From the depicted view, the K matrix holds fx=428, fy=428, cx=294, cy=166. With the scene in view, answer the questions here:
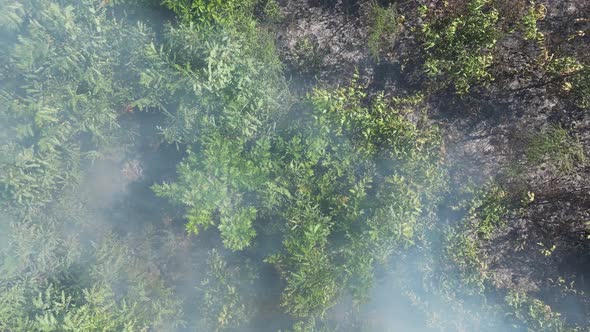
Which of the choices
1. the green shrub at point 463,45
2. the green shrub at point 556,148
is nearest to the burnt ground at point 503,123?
the green shrub at point 556,148

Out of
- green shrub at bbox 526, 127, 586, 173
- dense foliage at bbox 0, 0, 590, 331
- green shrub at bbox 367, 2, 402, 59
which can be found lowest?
dense foliage at bbox 0, 0, 590, 331

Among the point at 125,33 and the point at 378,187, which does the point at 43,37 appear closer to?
the point at 125,33

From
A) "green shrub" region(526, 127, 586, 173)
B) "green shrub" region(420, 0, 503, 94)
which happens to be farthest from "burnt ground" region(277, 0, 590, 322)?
"green shrub" region(420, 0, 503, 94)

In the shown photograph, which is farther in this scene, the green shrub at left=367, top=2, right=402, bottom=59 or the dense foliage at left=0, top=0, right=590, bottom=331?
the green shrub at left=367, top=2, right=402, bottom=59

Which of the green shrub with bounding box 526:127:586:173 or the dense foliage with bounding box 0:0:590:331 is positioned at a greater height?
the green shrub with bounding box 526:127:586:173

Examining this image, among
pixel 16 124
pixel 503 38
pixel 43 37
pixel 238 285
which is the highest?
pixel 503 38

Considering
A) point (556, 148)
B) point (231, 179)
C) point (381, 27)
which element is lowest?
point (231, 179)

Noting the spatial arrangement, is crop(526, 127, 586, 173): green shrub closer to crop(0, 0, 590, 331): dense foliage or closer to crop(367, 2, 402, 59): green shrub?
crop(0, 0, 590, 331): dense foliage

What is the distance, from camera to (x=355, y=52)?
544cm

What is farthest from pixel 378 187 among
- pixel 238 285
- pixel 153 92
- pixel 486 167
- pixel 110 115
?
pixel 110 115

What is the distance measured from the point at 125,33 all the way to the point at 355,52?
2.79m

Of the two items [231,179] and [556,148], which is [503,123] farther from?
[231,179]

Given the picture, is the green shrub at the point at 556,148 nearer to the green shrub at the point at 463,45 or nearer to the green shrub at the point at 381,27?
the green shrub at the point at 463,45

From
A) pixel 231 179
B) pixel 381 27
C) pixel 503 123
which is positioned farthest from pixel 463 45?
pixel 231 179
